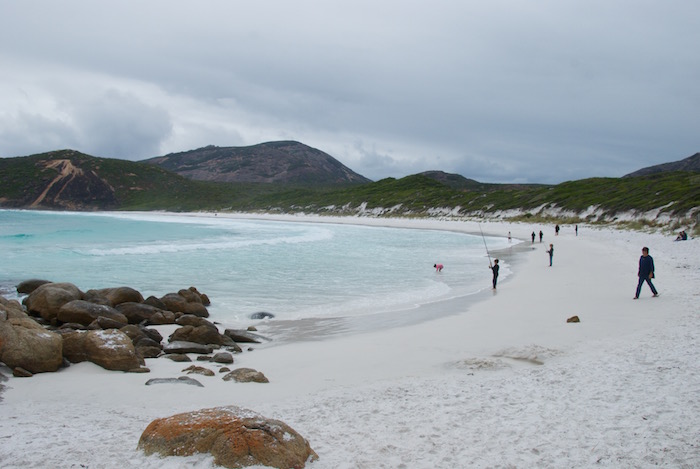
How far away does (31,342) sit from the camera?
7.12 meters

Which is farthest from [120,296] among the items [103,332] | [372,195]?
[372,195]

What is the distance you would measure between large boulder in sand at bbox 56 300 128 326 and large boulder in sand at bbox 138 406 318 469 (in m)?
6.82

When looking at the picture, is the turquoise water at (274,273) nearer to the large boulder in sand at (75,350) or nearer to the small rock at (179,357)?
the small rock at (179,357)

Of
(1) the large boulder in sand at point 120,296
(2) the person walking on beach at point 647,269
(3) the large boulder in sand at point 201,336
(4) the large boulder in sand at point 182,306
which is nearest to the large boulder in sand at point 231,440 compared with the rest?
(3) the large boulder in sand at point 201,336

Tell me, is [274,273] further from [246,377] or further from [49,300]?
[246,377]

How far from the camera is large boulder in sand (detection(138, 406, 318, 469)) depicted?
13.8ft

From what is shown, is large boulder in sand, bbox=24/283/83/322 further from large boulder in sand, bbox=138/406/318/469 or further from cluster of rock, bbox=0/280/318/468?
large boulder in sand, bbox=138/406/318/469

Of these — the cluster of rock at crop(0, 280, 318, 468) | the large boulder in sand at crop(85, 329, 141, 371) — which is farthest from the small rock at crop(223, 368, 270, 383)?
the large boulder in sand at crop(85, 329, 141, 371)

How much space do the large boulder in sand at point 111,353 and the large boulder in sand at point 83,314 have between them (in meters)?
2.94

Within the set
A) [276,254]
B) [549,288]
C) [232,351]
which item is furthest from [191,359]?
[276,254]

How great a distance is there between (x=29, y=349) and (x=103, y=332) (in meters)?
1.15

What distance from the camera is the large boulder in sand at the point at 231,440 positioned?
4203 mm

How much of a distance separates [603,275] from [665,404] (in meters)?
13.6

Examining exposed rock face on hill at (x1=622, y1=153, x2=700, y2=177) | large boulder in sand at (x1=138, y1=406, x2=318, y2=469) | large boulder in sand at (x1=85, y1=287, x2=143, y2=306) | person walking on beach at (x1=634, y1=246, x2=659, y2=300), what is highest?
exposed rock face on hill at (x1=622, y1=153, x2=700, y2=177)
